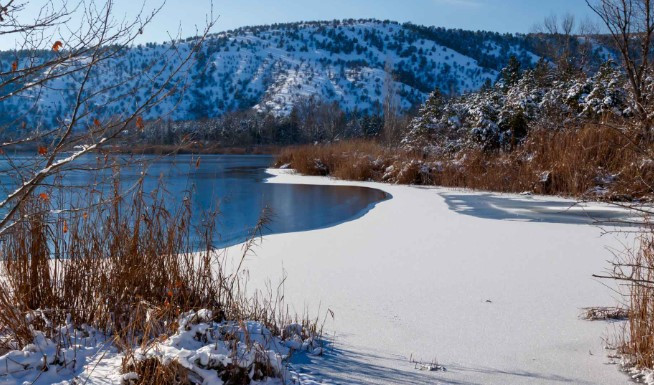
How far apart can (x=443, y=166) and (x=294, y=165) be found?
22.7 feet

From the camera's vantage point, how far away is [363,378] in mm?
2172

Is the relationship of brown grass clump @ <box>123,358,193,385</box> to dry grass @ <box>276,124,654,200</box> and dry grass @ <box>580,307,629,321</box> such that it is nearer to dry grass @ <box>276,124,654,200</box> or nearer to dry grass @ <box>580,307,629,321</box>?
dry grass @ <box>580,307,629,321</box>

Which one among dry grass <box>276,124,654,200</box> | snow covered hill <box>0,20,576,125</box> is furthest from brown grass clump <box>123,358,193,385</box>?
snow covered hill <box>0,20,576,125</box>

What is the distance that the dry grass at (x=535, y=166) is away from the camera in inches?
332

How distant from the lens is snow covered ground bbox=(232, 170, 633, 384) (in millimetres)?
2316

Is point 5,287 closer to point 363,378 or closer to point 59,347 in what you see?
point 59,347

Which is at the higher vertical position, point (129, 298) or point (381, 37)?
point (381, 37)

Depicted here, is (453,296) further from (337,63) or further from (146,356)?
(337,63)

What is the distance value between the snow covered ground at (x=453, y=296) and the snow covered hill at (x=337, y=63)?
7167 cm

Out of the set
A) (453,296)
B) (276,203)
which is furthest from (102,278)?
(276,203)

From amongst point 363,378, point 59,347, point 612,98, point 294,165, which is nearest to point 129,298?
point 59,347

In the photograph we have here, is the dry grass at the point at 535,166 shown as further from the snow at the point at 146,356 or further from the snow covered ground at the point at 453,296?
the snow at the point at 146,356

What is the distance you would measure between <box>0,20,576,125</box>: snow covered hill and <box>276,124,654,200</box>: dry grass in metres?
62.3

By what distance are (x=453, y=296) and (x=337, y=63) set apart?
11384 cm
